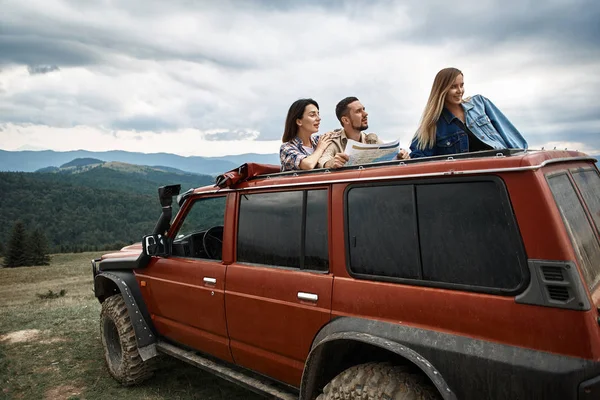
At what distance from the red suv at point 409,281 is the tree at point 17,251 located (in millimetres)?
30003

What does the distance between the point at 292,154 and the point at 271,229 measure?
0.99 m

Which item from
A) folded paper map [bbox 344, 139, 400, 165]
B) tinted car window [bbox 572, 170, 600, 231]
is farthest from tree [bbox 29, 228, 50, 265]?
tinted car window [bbox 572, 170, 600, 231]

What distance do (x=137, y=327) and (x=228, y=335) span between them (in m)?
1.37

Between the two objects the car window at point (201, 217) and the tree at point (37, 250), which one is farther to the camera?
the tree at point (37, 250)

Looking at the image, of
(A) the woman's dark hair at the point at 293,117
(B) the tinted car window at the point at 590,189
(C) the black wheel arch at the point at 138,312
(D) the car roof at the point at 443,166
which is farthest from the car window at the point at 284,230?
(C) the black wheel arch at the point at 138,312

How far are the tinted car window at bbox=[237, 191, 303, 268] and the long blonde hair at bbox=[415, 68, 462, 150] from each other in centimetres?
109

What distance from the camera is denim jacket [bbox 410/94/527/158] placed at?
3287mm

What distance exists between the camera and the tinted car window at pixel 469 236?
194 centimetres

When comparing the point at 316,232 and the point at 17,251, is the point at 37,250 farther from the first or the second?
the point at 316,232

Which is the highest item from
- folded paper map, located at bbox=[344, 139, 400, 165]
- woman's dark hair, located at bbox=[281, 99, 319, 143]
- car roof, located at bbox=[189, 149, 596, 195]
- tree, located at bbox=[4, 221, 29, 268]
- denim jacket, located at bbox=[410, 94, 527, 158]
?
woman's dark hair, located at bbox=[281, 99, 319, 143]

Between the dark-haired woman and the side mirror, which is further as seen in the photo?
the side mirror

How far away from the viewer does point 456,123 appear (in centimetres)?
337

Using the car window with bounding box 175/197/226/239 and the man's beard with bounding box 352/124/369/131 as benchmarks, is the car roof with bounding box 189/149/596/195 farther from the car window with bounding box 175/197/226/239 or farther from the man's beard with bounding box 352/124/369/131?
the man's beard with bounding box 352/124/369/131

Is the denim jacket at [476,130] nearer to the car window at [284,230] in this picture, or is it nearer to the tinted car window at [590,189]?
the tinted car window at [590,189]
